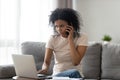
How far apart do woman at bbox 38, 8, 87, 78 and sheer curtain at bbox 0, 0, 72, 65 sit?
3.78 ft

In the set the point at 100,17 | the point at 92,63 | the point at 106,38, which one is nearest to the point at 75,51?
the point at 92,63

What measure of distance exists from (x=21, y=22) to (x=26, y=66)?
190 centimetres

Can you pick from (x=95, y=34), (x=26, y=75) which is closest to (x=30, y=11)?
(x=95, y=34)

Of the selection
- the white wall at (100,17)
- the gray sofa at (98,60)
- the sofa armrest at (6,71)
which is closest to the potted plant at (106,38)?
the white wall at (100,17)

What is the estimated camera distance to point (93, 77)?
9.94ft

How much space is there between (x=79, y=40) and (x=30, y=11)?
1561 millimetres

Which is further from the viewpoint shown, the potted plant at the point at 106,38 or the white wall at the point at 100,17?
the white wall at the point at 100,17

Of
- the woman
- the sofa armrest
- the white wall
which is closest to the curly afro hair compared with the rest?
the woman

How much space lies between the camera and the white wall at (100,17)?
3840mm

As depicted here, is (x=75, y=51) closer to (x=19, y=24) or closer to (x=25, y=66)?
(x=25, y=66)

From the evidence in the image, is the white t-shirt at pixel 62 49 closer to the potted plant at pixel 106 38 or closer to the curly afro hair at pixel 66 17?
the curly afro hair at pixel 66 17

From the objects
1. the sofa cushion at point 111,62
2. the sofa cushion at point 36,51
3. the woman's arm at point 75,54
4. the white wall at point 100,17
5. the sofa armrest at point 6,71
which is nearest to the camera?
the woman's arm at point 75,54

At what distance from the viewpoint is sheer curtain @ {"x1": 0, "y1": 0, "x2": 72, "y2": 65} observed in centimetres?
355

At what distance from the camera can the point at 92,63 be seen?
3053mm
